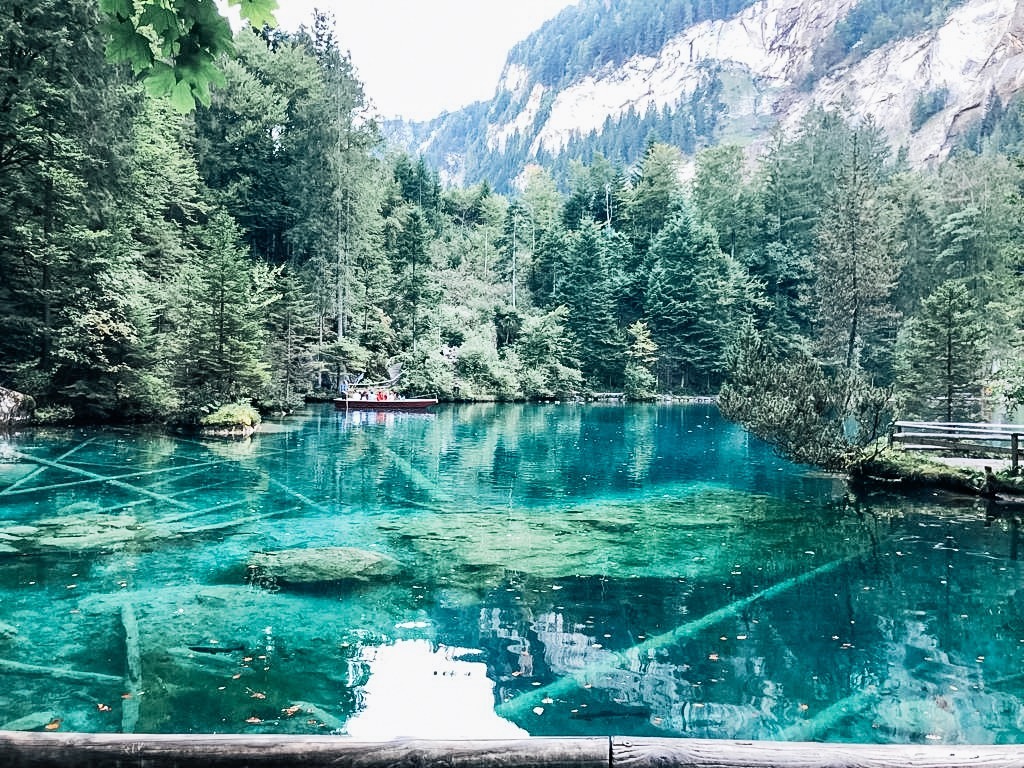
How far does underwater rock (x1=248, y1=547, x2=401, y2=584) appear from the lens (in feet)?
28.3

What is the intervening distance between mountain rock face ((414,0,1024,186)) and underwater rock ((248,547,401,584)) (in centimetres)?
7725

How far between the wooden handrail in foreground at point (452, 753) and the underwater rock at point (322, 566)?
7012mm

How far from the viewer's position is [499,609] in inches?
302

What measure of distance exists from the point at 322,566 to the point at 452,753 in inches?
309

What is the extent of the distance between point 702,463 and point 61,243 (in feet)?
72.5

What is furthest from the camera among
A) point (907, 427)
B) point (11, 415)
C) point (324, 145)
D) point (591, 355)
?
point (591, 355)

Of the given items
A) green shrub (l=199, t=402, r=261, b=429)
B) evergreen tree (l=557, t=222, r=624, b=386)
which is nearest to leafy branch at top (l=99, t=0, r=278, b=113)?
green shrub (l=199, t=402, r=261, b=429)

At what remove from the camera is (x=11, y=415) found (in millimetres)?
22266

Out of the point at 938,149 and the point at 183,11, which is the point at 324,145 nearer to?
the point at 183,11

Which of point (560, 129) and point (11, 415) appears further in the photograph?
point (560, 129)

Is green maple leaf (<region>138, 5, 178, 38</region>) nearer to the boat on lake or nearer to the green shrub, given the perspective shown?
the green shrub

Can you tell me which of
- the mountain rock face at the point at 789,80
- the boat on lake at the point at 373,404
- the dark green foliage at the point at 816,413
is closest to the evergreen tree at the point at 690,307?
the boat on lake at the point at 373,404

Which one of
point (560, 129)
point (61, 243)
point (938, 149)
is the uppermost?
point (560, 129)

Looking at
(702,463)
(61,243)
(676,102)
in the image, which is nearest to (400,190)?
(61,243)
